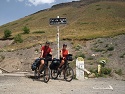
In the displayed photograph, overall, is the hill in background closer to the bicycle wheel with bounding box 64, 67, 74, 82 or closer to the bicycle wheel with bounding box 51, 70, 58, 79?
the bicycle wheel with bounding box 51, 70, 58, 79

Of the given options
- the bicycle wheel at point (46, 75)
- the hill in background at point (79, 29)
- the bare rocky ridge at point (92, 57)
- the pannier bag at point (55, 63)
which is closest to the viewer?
the bicycle wheel at point (46, 75)

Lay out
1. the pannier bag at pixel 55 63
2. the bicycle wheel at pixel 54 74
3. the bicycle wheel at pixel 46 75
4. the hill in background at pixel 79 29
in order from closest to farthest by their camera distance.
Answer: the bicycle wheel at pixel 46 75
the pannier bag at pixel 55 63
the bicycle wheel at pixel 54 74
the hill in background at pixel 79 29

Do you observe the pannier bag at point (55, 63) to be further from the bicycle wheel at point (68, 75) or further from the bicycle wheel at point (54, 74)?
the bicycle wheel at point (68, 75)

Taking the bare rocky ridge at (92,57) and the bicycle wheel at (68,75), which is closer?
the bicycle wheel at (68,75)

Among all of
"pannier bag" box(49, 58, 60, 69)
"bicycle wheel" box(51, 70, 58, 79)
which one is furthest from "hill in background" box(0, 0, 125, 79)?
"pannier bag" box(49, 58, 60, 69)

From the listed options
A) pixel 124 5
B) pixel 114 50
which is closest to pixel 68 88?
pixel 114 50

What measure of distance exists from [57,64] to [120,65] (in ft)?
22.1

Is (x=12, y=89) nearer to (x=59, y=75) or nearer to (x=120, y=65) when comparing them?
(x=59, y=75)

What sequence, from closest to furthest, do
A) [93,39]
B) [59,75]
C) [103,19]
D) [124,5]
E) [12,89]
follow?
[12,89], [59,75], [93,39], [103,19], [124,5]

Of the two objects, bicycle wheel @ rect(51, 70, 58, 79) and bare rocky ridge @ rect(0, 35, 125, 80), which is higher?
bare rocky ridge @ rect(0, 35, 125, 80)

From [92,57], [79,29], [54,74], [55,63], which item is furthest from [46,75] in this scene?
[79,29]

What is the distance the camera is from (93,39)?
4234 cm

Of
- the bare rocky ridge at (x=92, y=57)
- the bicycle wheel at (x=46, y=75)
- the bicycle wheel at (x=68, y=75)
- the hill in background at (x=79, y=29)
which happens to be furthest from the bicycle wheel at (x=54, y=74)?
the hill in background at (x=79, y=29)

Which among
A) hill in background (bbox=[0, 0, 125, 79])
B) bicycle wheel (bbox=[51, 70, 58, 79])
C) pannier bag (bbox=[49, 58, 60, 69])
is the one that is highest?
hill in background (bbox=[0, 0, 125, 79])
